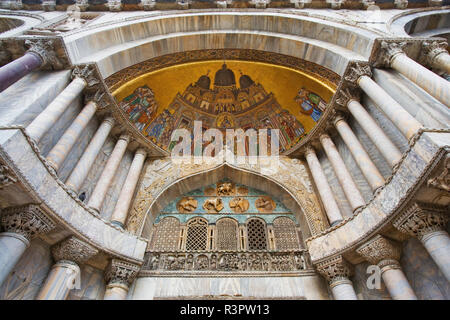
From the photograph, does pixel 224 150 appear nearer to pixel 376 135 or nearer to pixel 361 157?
pixel 361 157

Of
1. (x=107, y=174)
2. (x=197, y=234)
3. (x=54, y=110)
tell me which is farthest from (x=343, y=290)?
(x=54, y=110)

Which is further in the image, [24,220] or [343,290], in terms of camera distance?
[343,290]

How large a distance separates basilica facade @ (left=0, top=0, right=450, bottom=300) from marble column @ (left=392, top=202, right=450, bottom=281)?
3 cm

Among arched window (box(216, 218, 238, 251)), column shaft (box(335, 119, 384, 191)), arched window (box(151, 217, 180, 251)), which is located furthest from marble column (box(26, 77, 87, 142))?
column shaft (box(335, 119, 384, 191))

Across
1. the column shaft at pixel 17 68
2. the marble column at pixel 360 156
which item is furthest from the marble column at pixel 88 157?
the marble column at pixel 360 156

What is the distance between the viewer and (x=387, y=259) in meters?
4.91

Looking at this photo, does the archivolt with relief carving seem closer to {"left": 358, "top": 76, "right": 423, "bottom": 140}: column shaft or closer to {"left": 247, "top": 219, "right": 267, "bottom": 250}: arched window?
{"left": 247, "top": 219, "right": 267, "bottom": 250}: arched window

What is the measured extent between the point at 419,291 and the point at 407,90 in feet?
14.1

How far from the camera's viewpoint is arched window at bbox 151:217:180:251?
24.7 feet

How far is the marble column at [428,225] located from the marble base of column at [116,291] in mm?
5386

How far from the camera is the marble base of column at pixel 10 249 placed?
13.0 ft

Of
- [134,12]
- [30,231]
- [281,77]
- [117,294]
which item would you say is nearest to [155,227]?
[117,294]

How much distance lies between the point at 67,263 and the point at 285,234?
5.46 m

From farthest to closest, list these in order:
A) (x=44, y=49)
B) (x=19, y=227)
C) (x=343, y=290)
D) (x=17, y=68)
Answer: (x=44, y=49), (x=17, y=68), (x=343, y=290), (x=19, y=227)
